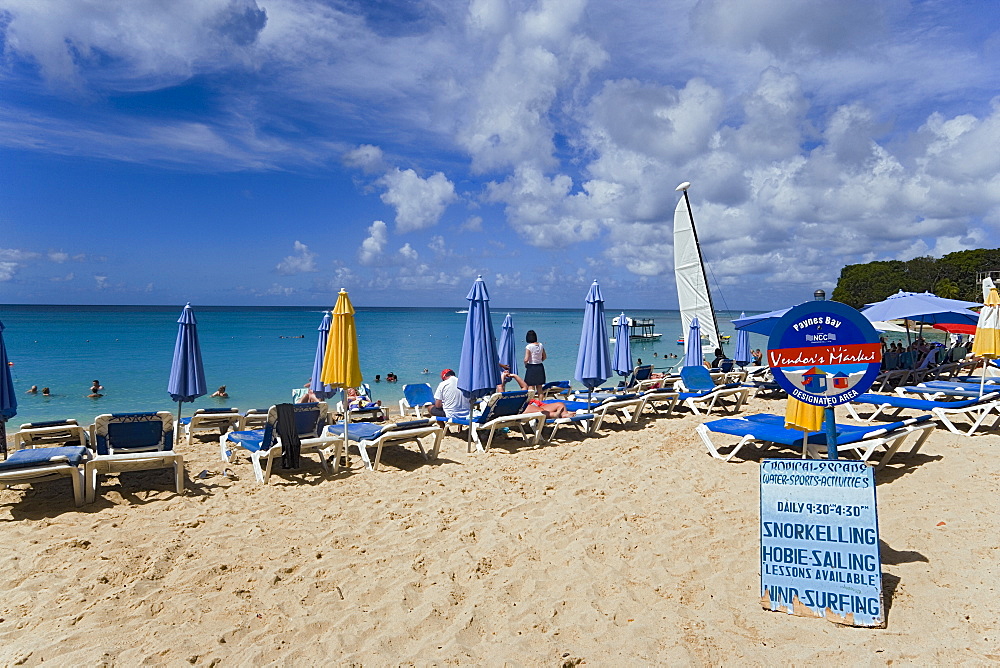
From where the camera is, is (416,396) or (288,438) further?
(416,396)

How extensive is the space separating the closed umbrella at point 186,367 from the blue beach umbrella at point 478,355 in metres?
3.81

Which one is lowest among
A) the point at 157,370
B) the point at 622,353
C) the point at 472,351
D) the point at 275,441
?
the point at 157,370

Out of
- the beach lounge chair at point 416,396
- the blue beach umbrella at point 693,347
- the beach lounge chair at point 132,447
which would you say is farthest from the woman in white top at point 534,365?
the blue beach umbrella at point 693,347

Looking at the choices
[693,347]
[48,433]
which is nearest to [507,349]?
[693,347]

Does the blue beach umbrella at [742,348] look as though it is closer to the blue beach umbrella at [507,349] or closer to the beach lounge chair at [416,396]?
the blue beach umbrella at [507,349]

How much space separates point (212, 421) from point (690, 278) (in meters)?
12.0

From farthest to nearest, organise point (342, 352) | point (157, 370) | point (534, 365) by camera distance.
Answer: point (157, 370)
point (534, 365)
point (342, 352)

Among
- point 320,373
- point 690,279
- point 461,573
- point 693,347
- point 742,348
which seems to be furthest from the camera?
point 742,348

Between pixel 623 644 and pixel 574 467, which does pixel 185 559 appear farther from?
pixel 574 467

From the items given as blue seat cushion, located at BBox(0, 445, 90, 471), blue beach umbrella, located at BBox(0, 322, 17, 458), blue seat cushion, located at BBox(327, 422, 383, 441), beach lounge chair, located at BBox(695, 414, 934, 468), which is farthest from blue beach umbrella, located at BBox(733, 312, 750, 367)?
blue beach umbrella, located at BBox(0, 322, 17, 458)

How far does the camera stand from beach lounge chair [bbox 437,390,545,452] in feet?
22.9

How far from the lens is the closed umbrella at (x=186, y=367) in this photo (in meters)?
7.94

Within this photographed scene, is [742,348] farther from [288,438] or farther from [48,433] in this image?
[48,433]

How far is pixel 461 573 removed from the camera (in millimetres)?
3523
